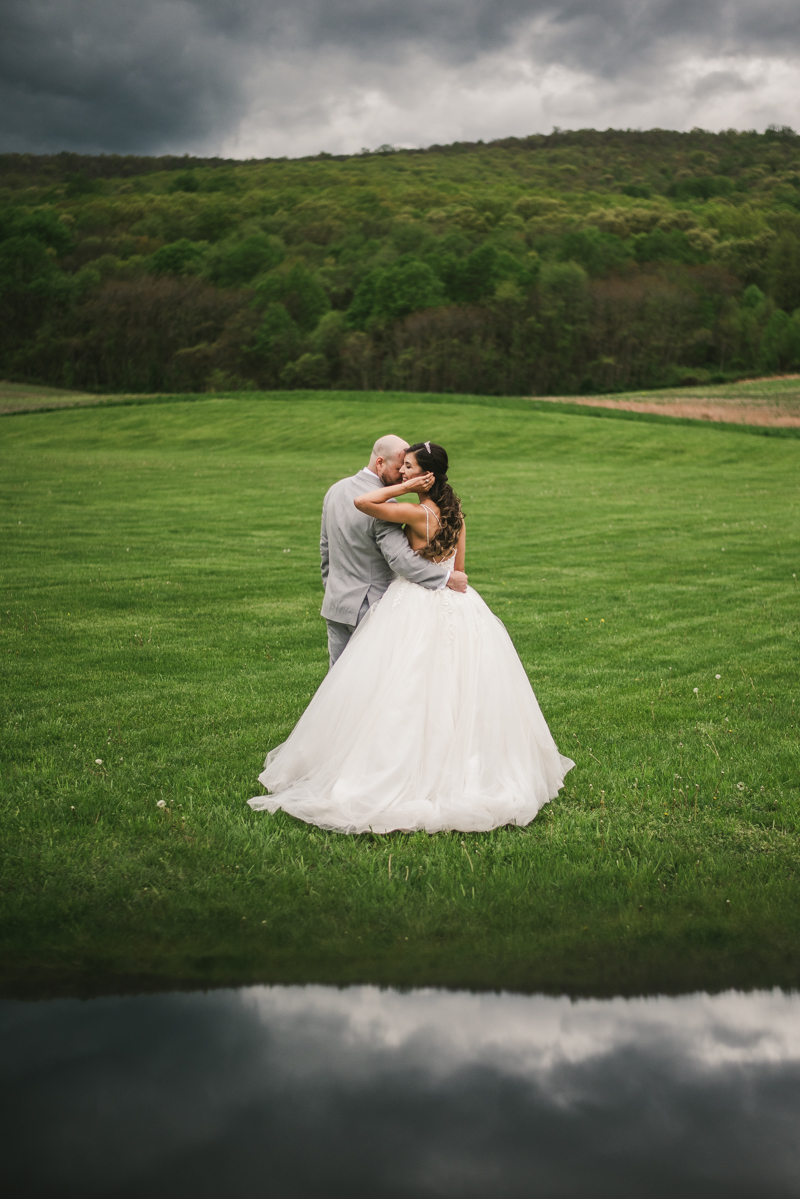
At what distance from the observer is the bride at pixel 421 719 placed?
5824 millimetres

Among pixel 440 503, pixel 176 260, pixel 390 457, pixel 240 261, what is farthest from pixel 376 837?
pixel 176 260

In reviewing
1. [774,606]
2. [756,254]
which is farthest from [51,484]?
[756,254]

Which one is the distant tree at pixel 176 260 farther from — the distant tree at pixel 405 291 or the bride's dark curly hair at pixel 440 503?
the bride's dark curly hair at pixel 440 503

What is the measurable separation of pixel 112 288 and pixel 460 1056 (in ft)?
297

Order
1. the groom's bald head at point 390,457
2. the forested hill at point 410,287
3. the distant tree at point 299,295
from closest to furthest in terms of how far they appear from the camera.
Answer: the groom's bald head at point 390,457, the forested hill at point 410,287, the distant tree at point 299,295

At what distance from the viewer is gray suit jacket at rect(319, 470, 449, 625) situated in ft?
20.3

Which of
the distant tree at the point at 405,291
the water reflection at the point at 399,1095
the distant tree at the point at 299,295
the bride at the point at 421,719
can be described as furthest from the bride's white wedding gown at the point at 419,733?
the distant tree at the point at 299,295

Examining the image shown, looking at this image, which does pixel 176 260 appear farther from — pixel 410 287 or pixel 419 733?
pixel 419 733

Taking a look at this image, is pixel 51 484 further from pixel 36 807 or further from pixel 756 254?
pixel 756 254

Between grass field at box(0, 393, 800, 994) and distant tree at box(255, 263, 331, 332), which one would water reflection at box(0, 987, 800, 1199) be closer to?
grass field at box(0, 393, 800, 994)

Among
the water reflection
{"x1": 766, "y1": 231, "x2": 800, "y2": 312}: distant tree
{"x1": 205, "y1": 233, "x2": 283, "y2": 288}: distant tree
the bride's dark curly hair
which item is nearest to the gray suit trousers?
the bride's dark curly hair

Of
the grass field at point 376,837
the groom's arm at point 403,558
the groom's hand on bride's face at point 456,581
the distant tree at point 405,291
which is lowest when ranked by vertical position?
the grass field at point 376,837

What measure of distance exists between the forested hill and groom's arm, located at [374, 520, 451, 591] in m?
70.9

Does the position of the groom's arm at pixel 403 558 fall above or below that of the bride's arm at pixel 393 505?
below
